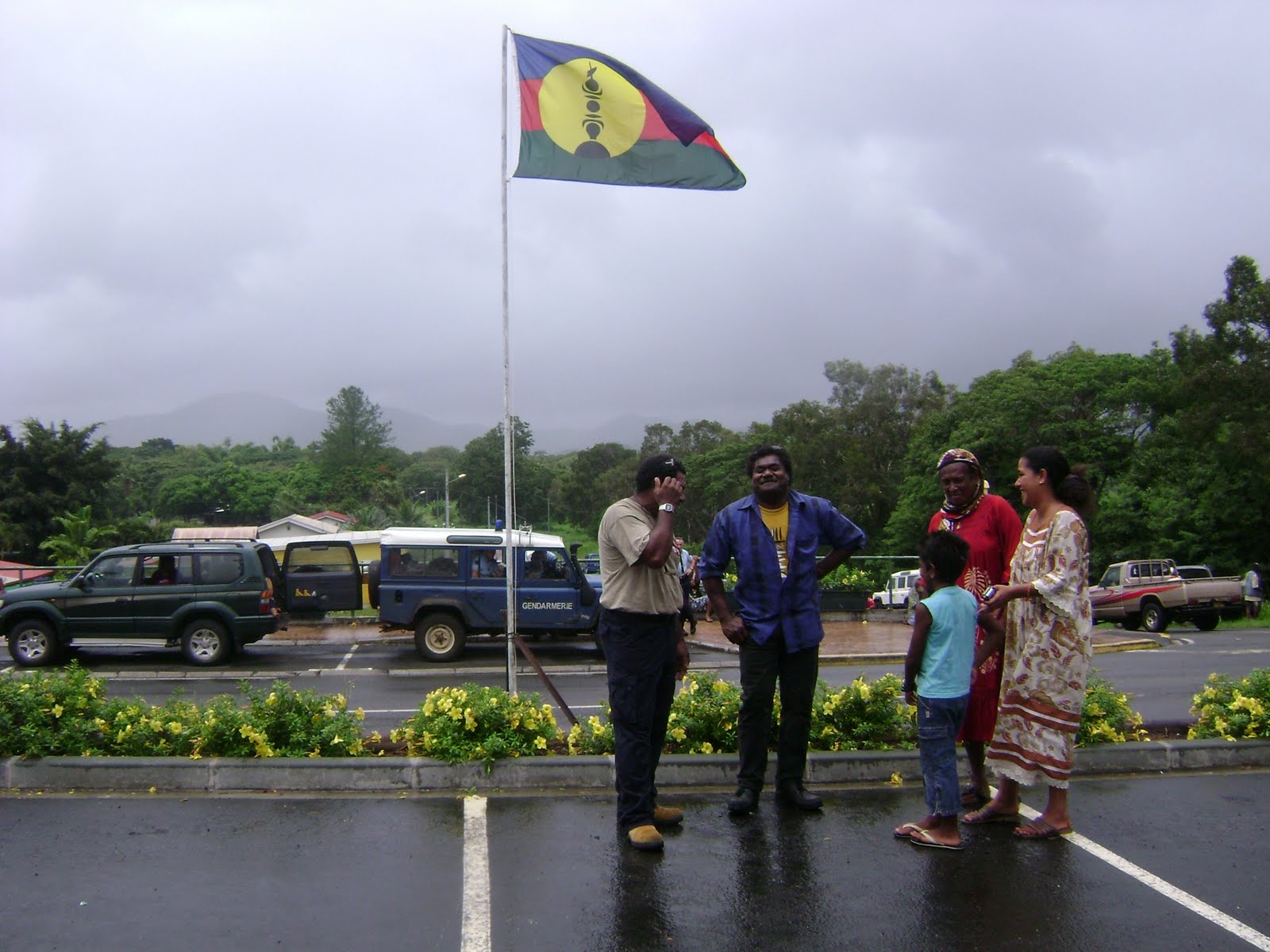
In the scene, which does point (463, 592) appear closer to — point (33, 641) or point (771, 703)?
point (33, 641)

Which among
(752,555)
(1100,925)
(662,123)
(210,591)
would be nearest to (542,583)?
(210,591)

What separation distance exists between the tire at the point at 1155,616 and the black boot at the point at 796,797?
75.8 ft

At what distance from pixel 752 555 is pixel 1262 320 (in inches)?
1395

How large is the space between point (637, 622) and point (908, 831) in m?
1.65

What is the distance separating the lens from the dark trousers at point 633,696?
5.20 meters

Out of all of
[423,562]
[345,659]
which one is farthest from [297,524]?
[423,562]

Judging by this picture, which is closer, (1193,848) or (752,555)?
(1193,848)

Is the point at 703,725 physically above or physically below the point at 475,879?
above

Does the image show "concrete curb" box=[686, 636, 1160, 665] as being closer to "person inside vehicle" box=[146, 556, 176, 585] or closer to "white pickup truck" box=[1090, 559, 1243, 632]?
"white pickup truck" box=[1090, 559, 1243, 632]

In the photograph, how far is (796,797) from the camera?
5.70 metres

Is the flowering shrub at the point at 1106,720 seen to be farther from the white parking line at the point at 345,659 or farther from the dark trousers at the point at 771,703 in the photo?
the white parking line at the point at 345,659

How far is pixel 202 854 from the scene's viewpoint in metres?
5.04

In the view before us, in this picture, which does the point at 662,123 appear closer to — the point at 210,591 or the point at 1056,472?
the point at 1056,472

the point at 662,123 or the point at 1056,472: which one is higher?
the point at 662,123
